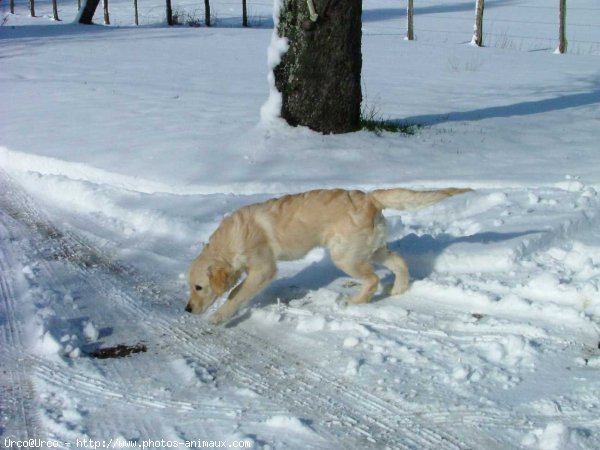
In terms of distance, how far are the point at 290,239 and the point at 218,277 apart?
1.74 ft

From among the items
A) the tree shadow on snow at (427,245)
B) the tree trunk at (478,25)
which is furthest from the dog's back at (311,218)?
the tree trunk at (478,25)

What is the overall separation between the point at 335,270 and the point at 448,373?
1807 millimetres

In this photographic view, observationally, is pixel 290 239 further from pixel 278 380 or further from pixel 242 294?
pixel 278 380

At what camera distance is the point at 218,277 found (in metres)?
4.66

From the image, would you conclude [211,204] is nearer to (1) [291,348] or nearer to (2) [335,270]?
(2) [335,270]

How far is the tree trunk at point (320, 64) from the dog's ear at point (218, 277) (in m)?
4.42

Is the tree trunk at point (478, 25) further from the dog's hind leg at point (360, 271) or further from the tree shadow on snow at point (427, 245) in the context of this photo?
the dog's hind leg at point (360, 271)

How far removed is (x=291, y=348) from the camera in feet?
14.1

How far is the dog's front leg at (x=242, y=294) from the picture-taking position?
4727mm

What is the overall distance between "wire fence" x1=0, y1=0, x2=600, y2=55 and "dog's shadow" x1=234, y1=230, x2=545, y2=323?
69.3 feet

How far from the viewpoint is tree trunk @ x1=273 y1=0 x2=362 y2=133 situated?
8445 mm

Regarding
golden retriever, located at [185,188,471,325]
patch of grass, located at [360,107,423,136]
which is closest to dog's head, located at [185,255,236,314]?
golden retriever, located at [185,188,471,325]

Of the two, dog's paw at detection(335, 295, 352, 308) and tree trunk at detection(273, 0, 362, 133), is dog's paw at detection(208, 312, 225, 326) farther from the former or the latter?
tree trunk at detection(273, 0, 362, 133)

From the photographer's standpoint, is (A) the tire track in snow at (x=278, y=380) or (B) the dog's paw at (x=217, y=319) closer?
(A) the tire track in snow at (x=278, y=380)
